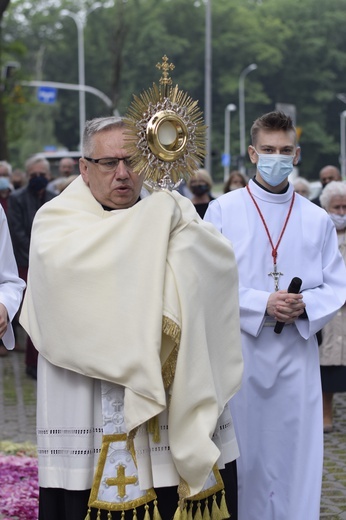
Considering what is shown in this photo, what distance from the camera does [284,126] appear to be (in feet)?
18.6

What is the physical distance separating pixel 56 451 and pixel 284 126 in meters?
2.30

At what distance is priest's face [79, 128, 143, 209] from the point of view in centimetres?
420

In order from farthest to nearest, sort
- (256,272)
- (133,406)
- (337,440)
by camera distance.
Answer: (337,440), (256,272), (133,406)

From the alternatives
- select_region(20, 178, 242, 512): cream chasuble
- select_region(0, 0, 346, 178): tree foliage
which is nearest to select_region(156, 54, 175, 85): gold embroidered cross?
select_region(20, 178, 242, 512): cream chasuble

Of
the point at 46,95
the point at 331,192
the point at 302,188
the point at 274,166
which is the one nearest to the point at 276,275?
the point at 274,166

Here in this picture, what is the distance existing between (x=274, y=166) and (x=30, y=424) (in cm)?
464

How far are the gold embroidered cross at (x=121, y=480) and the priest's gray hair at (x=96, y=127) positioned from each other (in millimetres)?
1193

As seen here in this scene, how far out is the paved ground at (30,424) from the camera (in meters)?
7.05

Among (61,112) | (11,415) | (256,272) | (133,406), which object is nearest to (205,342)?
(133,406)

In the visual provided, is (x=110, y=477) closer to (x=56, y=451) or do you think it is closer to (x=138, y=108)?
(x=56, y=451)

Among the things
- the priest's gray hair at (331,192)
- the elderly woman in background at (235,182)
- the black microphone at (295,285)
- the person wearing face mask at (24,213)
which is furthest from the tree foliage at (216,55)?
the black microphone at (295,285)

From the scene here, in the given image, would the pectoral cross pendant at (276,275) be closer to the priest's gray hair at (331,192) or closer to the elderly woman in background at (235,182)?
the priest's gray hair at (331,192)

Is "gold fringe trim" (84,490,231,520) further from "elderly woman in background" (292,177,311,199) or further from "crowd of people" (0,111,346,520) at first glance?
"elderly woman in background" (292,177,311,199)

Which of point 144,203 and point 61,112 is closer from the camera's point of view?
point 144,203
